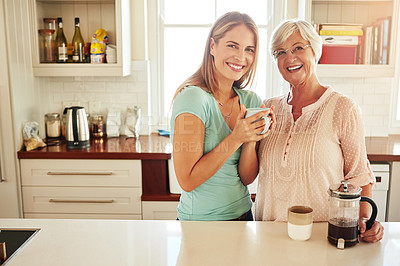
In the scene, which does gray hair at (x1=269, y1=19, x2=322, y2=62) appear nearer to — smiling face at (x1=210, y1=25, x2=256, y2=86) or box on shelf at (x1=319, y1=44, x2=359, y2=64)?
smiling face at (x1=210, y1=25, x2=256, y2=86)

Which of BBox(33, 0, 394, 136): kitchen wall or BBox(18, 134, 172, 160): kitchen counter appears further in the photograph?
BBox(33, 0, 394, 136): kitchen wall

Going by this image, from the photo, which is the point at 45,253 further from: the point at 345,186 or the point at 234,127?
the point at 345,186

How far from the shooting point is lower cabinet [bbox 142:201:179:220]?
2.77 m

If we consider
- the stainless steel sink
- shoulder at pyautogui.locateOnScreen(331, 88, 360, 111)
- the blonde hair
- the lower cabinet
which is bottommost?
the lower cabinet

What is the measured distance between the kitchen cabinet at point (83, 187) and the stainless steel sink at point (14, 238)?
132 cm

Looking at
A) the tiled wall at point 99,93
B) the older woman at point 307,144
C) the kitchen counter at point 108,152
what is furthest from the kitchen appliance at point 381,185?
the tiled wall at point 99,93

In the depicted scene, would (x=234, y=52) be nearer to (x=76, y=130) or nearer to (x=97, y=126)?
(x=76, y=130)

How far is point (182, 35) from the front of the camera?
3.33m

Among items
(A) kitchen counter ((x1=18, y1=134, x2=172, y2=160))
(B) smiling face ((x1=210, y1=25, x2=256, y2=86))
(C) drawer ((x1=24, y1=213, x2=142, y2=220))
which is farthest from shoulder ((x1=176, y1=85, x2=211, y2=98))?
(C) drawer ((x1=24, y1=213, x2=142, y2=220))

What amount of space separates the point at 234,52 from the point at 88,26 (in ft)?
6.48

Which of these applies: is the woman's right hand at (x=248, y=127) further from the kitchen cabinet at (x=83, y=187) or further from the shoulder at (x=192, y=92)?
the kitchen cabinet at (x=83, y=187)

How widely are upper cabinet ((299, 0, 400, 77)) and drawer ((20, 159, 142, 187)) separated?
4.76ft

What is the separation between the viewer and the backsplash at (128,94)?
3275 millimetres

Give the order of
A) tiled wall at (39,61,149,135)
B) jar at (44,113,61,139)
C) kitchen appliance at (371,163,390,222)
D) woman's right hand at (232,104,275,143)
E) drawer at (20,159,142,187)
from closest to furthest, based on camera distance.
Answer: woman's right hand at (232,104,275,143), kitchen appliance at (371,163,390,222), drawer at (20,159,142,187), jar at (44,113,61,139), tiled wall at (39,61,149,135)
